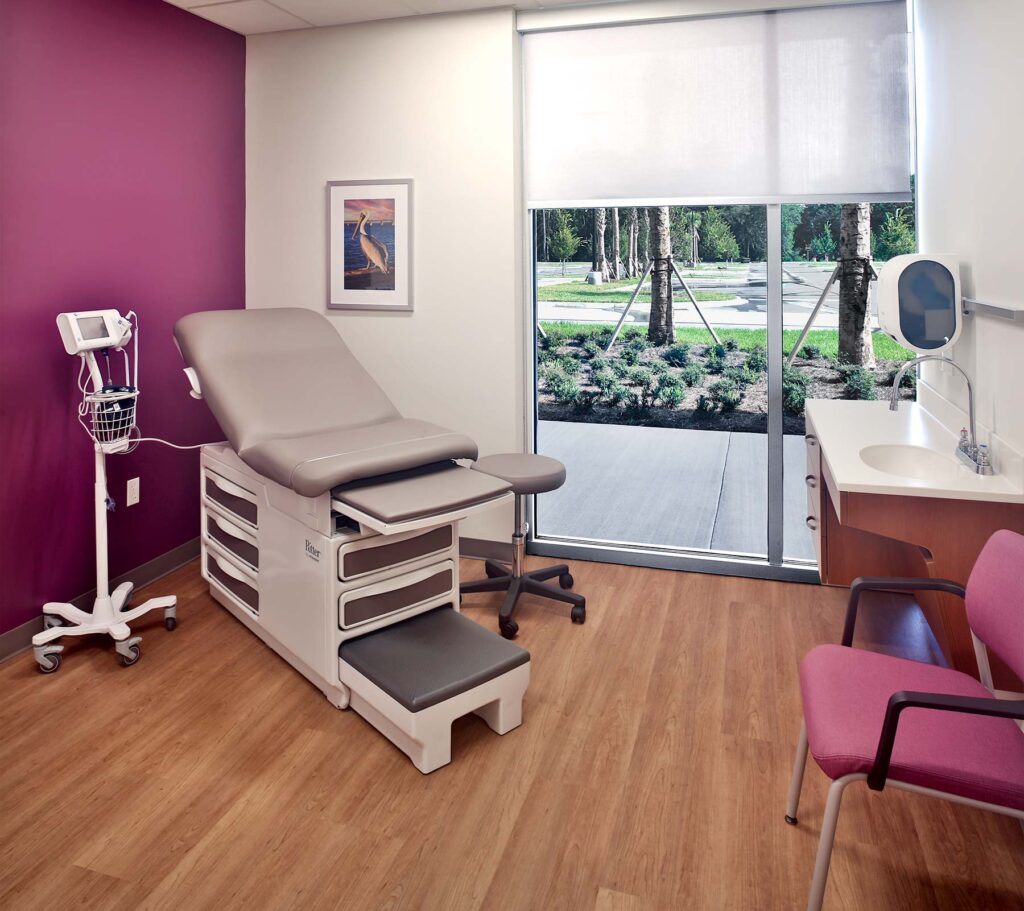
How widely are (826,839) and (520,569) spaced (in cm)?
181

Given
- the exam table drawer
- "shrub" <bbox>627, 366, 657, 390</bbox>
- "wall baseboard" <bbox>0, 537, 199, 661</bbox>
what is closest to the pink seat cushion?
the exam table drawer

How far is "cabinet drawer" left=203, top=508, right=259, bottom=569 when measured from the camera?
2.75 metres

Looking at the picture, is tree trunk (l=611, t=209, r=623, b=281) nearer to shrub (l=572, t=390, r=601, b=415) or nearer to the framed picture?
shrub (l=572, t=390, r=601, b=415)

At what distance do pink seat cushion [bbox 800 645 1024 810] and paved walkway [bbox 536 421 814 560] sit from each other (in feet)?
5.90

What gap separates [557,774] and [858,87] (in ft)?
8.85

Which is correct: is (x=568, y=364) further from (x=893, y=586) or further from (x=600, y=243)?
(x=893, y=586)

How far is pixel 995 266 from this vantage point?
2295mm

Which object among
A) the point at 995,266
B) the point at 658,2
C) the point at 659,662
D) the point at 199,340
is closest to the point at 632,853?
the point at 659,662

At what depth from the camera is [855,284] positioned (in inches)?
127

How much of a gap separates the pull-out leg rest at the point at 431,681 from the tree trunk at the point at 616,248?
179 centimetres

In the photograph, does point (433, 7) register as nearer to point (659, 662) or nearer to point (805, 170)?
point (805, 170)

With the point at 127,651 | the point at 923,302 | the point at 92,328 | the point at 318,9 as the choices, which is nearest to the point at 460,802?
the point at 127,651

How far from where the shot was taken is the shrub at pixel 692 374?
357cm

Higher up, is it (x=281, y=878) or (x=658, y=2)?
(x=658, y=2)
